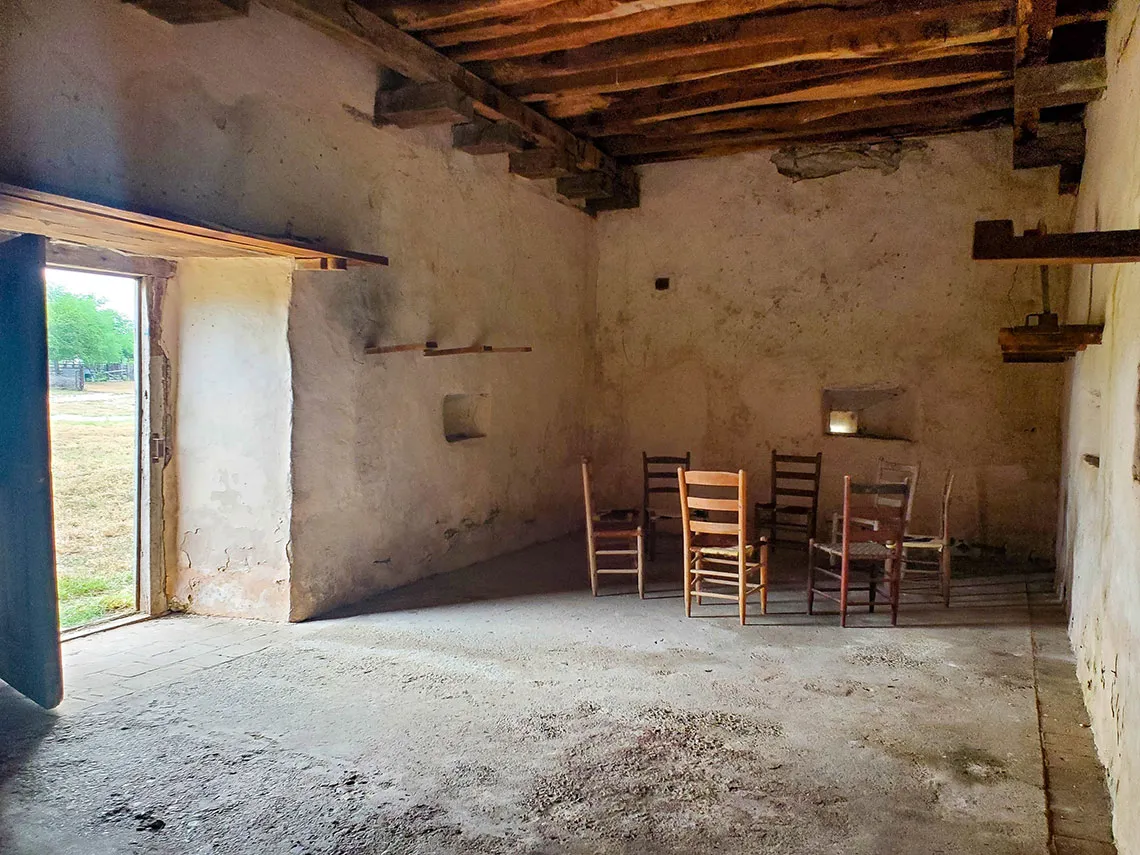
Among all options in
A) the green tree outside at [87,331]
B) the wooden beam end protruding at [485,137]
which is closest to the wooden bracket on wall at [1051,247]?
A: the wooden beam end protruding at [485,137]

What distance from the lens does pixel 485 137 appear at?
514 centimetres

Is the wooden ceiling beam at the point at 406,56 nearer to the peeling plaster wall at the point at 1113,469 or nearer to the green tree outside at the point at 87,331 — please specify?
the green tree outside at the point at 87,331

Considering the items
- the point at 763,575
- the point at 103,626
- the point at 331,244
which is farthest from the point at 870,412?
the point at 103,626

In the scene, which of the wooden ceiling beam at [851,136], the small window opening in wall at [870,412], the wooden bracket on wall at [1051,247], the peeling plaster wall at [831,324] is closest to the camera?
the wooden bracket on wall at [1051,247]

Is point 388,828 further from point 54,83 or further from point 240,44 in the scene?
point 240,44

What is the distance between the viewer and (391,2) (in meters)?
3.98

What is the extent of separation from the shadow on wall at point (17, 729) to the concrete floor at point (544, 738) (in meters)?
0.01

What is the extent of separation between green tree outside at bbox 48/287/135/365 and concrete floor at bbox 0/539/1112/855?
5.17ft

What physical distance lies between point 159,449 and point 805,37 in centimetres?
414

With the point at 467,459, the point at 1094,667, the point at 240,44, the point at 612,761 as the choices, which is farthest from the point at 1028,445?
the point at 240,44

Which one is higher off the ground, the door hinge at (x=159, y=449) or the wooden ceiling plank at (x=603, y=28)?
the wooden ceiling plank at (x=603, y=28)

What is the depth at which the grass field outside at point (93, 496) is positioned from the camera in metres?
4.66

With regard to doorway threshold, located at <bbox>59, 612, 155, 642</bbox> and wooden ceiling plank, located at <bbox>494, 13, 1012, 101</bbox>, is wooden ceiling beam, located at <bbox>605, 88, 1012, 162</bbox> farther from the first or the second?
doorway threshold, located at <bbox>59, 612, 155, 642</bbox>

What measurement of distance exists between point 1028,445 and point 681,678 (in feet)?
12.7
